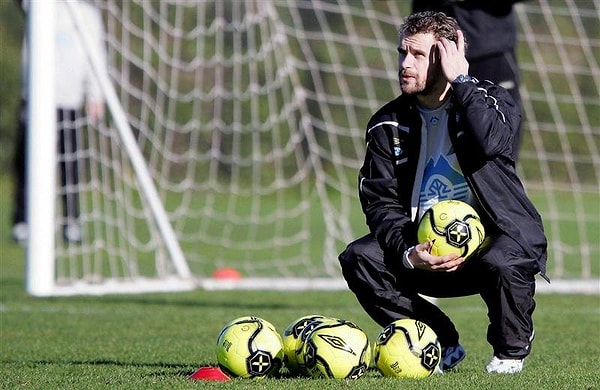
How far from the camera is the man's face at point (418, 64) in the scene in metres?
4.73

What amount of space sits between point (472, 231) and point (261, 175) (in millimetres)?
12453

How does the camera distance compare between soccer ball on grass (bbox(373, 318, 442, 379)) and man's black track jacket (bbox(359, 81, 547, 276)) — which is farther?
man's black track jacket (bbox(359, 81, 547, 276))

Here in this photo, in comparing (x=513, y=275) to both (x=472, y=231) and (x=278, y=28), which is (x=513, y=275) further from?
(x=278, y=28)

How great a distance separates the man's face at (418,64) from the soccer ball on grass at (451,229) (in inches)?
20.1

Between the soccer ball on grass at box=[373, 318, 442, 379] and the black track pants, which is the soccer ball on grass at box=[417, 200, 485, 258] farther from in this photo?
the soccer ball on grass at box=[373, 318, 442, 379]

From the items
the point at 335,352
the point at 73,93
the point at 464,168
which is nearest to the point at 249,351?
the point at 335,352

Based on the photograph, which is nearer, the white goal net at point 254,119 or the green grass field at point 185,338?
the green grass field at point 185,338

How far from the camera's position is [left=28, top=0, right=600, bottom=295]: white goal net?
9.89 metres

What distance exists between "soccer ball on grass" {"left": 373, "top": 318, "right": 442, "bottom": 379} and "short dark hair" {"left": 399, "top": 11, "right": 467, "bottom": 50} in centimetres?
118

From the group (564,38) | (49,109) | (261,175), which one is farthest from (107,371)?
(261,175)

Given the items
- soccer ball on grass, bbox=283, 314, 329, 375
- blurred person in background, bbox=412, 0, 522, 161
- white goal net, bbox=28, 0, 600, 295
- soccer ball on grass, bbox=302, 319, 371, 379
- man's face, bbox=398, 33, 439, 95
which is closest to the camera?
soccer ball on grass, bbox=302, 319, 371, 379

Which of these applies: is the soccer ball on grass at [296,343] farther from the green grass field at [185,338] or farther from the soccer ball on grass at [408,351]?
the soccer ball on grass at [408,351]

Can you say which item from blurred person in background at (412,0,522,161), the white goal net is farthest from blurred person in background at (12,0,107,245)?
blurred person in background at (412,0,522,161)

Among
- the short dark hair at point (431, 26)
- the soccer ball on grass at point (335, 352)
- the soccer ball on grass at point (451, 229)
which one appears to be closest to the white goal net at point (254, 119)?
the short dark hair at point (431, 26)
